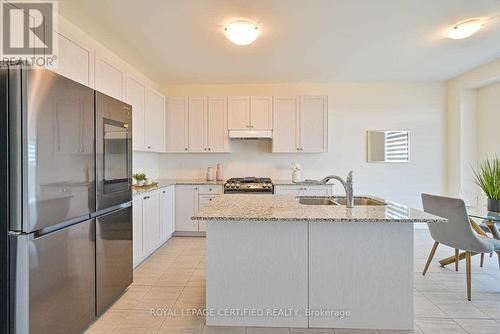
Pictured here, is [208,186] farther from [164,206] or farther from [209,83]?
[209,83]

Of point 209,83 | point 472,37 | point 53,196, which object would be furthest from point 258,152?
point 53,196

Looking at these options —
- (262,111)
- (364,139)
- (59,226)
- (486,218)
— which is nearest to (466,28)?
(486,218)

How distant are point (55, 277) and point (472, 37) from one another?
14.6ft

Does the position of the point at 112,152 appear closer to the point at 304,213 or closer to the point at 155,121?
the point at 304,213

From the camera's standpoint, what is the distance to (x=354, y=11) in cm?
240

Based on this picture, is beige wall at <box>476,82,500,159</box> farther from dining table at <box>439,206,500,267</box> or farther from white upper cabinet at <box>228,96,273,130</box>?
white upper cabinet at <box>228,96,273,130</box>

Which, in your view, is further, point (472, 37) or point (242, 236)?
point (472, 37)

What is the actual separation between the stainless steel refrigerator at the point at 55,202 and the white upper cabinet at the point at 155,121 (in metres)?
1.67

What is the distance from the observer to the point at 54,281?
1.62 metres

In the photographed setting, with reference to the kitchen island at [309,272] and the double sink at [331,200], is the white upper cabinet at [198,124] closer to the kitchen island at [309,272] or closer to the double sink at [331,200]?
the double sink at [331,200]

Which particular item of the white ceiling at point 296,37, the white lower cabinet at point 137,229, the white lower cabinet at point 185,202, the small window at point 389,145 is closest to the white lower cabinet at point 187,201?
the white lower cabinet at point 185,202

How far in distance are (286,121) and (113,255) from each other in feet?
10.4

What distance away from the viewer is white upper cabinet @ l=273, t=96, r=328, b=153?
14.4ft

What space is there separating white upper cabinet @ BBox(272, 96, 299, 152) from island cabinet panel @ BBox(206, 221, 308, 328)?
8.63 feet
